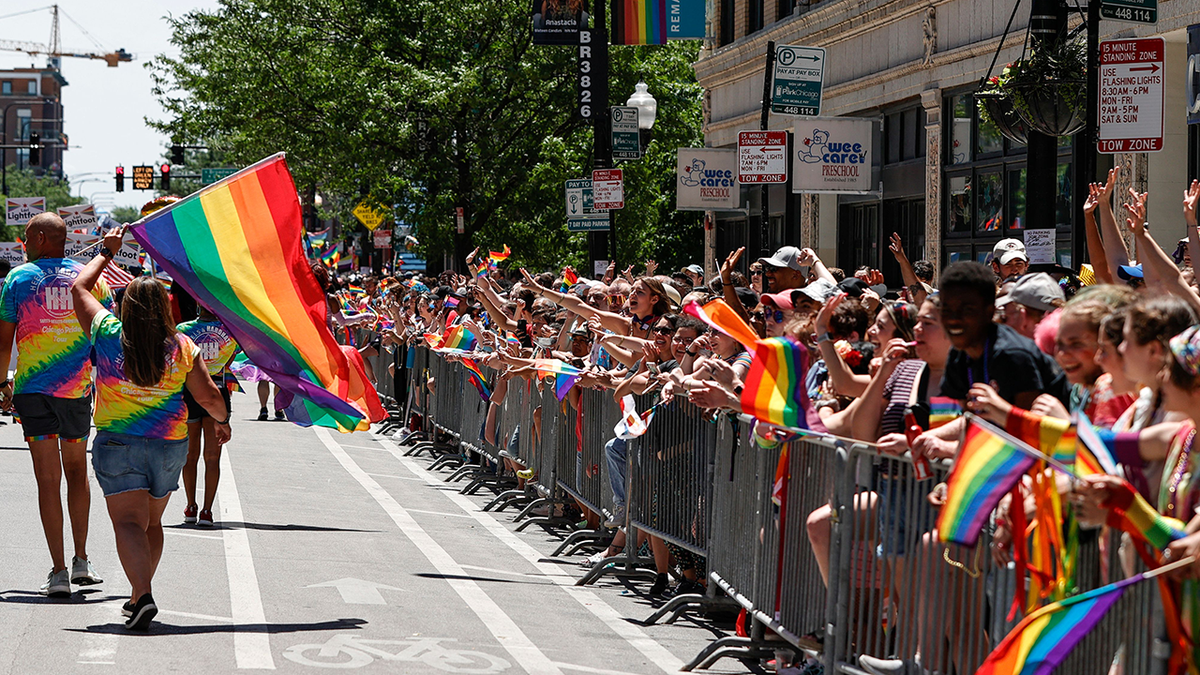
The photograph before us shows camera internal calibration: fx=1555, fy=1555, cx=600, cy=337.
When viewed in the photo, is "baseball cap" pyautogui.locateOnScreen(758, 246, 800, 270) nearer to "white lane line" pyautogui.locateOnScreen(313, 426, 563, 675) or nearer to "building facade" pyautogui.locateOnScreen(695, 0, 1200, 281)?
"white lane line" pyautogui.locateOnScreen(313, 426, 563, 675)

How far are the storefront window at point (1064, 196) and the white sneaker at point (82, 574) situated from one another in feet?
42.9

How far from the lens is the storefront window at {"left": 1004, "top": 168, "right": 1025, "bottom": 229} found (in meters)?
19.8

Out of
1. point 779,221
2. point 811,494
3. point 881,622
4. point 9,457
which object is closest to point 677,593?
point 811,494

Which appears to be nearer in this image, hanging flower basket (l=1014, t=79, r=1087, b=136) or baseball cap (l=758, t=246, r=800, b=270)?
baseball cap (l=758, t=246, r=800, b=270)

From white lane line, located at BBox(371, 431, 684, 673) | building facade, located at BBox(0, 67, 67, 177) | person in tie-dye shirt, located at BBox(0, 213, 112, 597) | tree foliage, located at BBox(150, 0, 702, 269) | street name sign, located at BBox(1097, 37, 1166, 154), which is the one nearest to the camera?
white lane line, located at BBox(371, 431, 684, 673)

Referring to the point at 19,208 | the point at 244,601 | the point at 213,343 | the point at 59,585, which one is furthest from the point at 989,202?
the point at 19,208

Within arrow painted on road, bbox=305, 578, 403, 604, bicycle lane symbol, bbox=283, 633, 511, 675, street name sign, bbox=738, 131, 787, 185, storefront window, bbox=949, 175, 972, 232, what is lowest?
arrow painted on road, bbox=305, 578, 403, 604

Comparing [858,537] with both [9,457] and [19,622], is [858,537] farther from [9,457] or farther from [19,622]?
[9,457]

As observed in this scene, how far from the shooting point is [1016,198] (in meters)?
19.9

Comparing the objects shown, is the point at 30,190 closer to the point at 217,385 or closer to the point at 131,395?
the point at 217,385

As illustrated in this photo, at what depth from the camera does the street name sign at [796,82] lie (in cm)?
1852

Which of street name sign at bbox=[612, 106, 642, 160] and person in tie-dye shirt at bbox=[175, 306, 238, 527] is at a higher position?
street name sign at bbox=[612, 106, 642, 160]

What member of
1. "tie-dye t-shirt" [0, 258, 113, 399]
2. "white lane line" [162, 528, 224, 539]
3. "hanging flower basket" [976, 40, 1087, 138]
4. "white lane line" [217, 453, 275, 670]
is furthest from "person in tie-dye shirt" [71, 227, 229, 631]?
"hanging flower basket" [976, 40, 1087, 138]

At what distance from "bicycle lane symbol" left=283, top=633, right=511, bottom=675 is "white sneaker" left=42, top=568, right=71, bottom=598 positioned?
1.88 m
